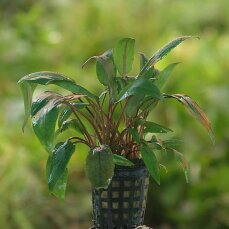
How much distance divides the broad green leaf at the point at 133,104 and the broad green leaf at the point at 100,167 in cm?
8

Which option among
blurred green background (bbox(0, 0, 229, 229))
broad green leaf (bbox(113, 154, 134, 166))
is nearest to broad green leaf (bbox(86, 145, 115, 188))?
broad green leaf (bbox(113, 154, 134, 166))

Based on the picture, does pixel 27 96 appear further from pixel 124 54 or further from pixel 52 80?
pixel 124 54

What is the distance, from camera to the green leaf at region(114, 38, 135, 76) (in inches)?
39.9

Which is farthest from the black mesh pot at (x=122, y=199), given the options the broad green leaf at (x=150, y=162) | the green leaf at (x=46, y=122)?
the green leaf at (x=46, y=122)

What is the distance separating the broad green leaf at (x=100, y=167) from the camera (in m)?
0.90

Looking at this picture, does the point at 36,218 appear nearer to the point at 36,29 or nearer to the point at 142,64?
the point at 36,29

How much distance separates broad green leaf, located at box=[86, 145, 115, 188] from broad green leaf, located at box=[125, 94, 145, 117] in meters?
0.08

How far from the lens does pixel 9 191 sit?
279 cm

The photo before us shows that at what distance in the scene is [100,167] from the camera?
912 millimetres

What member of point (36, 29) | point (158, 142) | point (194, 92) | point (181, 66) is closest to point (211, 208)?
point (194, 92)

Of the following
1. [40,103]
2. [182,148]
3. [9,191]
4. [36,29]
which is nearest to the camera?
[40,103]

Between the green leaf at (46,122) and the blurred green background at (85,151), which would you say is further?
the blurred green background at (85,151)

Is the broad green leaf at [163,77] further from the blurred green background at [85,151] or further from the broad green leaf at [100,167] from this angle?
the blurred green background at [85,151]

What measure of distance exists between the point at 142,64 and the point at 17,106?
2.04m
